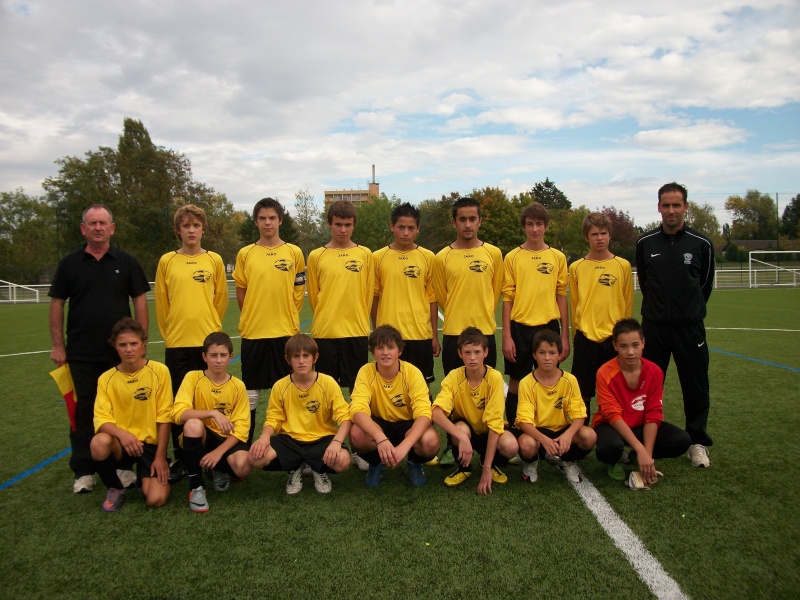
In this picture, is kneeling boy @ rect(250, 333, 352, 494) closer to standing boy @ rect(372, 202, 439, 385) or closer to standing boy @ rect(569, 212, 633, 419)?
standing boy @ rect(372, 202, 439, 385)

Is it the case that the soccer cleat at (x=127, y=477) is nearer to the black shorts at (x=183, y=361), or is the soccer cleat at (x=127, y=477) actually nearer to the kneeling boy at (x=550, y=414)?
the black shorts at (x=183, y=361)

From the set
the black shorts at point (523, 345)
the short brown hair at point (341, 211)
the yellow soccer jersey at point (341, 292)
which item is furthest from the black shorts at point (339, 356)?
the black shorts at point (523, 345)

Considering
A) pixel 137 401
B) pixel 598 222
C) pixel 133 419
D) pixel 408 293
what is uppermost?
pixel 598 222

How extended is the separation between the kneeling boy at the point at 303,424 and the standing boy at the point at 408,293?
0.76 meters

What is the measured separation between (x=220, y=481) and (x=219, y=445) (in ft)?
0.82

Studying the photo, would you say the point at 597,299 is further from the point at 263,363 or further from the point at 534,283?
the point at 263,363

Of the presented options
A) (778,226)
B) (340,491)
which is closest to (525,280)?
(340,491)

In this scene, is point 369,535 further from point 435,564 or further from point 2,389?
point 2,389

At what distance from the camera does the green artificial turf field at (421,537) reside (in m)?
2.54

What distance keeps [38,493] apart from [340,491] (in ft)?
6.56

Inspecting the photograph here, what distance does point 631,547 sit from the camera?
9.27ft

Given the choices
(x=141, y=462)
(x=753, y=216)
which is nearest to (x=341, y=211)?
(x=141, y=462)

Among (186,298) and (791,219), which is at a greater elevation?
(791,219)

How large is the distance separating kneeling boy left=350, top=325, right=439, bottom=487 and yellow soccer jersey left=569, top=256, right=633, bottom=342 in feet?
4.67
